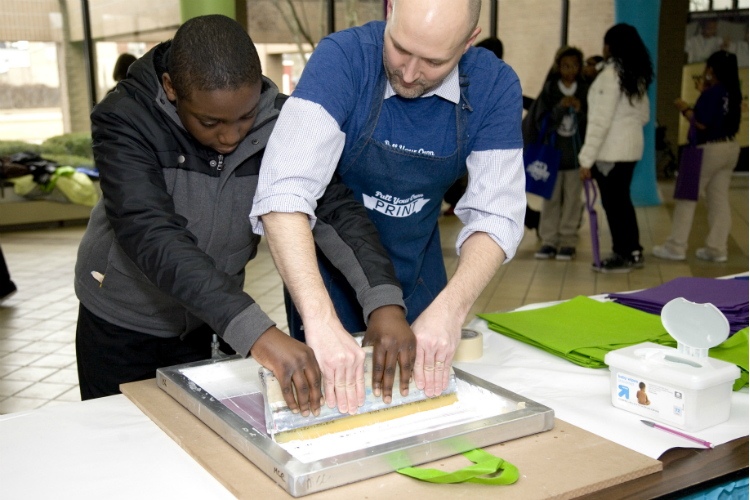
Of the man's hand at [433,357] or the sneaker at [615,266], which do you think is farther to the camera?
the sneaker at [615,266]

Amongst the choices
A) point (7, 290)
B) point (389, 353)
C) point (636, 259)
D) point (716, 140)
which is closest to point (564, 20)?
point (716, 140)

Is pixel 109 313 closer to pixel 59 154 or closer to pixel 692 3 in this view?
pixel 59 154

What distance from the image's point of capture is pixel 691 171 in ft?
15.9

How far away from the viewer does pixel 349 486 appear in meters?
0.92

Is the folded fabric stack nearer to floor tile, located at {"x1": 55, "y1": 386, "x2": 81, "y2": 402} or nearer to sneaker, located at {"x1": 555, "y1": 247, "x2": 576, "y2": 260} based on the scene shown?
floor tile, located at {"x1": 55, "y1": 386, "x2": 81, "y2": 402}

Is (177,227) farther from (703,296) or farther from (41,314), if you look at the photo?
(41,314)

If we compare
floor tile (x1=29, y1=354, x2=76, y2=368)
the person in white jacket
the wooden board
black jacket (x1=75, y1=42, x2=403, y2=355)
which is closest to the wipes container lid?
the wooden board

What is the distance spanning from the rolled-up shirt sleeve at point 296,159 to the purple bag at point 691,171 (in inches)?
163

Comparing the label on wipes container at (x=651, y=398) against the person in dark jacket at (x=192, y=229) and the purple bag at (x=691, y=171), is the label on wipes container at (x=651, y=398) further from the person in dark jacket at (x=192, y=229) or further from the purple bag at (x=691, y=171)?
the purple bag at (x=691, y=171)

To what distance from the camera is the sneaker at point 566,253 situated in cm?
514

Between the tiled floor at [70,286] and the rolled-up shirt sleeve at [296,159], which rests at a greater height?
the rolled-up shirt sleeve at [296,159]

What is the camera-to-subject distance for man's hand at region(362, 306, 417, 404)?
1.10 m

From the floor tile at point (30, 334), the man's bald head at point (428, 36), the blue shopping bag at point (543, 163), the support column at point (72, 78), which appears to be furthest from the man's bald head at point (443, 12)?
the support column at point (72, 78)

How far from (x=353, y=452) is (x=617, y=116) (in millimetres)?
4086
